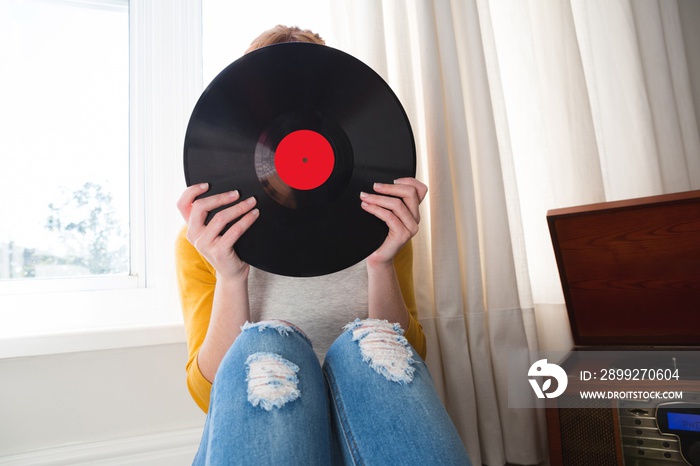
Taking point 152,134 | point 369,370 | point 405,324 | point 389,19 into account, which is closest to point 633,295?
A: point 405,324

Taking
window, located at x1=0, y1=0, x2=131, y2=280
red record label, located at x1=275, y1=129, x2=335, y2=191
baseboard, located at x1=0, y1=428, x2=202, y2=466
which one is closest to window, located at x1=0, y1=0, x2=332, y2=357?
window, located at x1=0, y1=0, x2=131, y2=280

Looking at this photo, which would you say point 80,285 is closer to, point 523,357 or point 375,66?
point 375,66

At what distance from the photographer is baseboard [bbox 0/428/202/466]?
1084mm

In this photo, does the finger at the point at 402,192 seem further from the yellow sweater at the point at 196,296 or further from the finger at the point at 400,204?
the yellow sweater at the point at 196,296

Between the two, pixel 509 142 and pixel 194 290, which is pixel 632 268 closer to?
pixel 509 142

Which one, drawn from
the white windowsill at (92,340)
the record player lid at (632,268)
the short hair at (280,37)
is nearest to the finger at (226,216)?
the short hair at (280,37)

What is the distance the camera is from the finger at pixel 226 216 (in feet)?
2.24

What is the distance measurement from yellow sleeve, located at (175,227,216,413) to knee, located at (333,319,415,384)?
1.09ft

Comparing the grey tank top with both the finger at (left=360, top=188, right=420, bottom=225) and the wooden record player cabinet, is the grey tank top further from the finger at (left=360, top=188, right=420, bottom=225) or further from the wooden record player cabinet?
the wooden record player cabinet

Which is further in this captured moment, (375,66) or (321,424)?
(375,66)

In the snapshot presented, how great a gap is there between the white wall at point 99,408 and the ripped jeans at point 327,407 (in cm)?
65

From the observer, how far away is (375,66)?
3.88 feet

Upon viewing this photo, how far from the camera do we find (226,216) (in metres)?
0.69

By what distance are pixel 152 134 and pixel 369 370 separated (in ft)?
3.37
